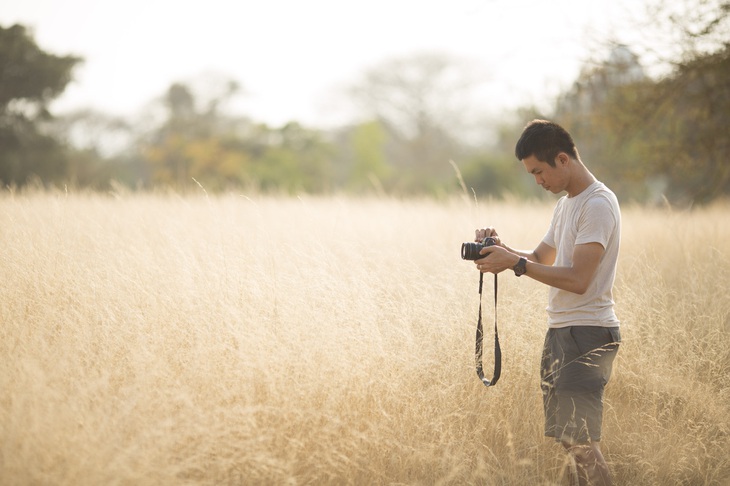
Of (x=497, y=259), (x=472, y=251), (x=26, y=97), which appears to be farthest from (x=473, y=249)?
(x=26, y=97)

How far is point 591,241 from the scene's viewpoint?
2545mm

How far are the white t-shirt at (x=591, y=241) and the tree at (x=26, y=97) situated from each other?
18.3 meters

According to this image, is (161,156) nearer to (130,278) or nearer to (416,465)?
(130,278)

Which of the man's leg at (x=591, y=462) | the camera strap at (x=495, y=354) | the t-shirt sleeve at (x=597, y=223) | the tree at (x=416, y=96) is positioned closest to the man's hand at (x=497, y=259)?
the camera strap at (x=495, y=354)

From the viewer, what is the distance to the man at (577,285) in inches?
102

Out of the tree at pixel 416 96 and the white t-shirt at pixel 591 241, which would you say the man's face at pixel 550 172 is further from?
the tree at pixel 416 96

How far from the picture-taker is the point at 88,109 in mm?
31984

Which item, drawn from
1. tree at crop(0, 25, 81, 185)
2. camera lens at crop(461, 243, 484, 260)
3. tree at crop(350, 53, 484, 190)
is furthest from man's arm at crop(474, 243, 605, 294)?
tree at crop(350, 53, 484, 190)

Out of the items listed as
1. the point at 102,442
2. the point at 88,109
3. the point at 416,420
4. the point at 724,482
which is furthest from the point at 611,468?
the point at 88,109

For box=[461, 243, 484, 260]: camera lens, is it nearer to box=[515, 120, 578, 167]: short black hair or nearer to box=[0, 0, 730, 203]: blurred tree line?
box=[515, 120, 578, 167]: short black hair

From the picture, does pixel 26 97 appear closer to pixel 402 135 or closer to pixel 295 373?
pixel 295 373

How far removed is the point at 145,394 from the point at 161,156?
76.0 feet

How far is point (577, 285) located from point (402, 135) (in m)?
33.9

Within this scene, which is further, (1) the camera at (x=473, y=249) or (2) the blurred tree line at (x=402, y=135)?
(2) the blurred tree line at (x=402, y=135)
